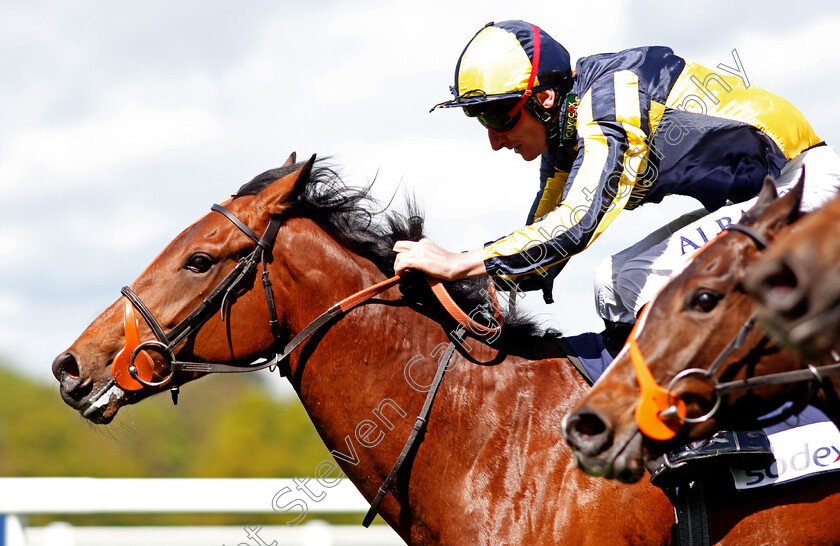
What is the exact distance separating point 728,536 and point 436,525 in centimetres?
102

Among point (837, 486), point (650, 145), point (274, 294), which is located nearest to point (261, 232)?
point (274, 294)

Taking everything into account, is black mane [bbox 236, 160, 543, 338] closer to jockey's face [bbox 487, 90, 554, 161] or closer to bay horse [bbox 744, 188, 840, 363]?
jockey's face [bbox 487, 90, 554, 161]

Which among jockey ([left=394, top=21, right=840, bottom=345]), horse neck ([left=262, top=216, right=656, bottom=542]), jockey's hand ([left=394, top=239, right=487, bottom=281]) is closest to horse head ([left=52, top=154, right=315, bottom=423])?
horse neck ([left=262, top=216, right=656, bottom=542])

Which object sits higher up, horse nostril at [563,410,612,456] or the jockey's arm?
the jockey's arm

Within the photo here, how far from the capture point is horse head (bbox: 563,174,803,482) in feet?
8.02

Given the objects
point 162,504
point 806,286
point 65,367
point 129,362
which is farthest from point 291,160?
point 806,286

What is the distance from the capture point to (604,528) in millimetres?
2957

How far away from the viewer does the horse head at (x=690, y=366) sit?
8.02ft

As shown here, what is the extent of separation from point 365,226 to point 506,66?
907mm

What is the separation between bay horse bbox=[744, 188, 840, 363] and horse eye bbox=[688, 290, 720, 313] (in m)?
0.43

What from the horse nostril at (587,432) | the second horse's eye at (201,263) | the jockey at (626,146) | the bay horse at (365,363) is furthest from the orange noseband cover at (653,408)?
the second horse's eye at (201,263)

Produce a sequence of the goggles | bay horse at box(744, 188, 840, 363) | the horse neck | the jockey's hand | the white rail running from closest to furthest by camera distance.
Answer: bay horse at box(744, 188, 840, 363) < the horse neck < the jockey's hand < the goggles < the white rail

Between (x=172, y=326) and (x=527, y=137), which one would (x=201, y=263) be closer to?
(x=172, y=326)

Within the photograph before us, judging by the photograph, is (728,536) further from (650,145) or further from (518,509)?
(650,145)
